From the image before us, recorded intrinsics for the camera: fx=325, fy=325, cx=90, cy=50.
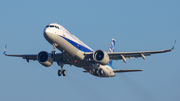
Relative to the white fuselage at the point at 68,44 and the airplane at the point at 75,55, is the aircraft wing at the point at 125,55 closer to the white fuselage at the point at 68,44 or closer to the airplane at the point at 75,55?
the airplane at the point at 75,55

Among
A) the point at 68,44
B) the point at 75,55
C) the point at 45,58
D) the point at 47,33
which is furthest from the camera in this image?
the point at 45,58

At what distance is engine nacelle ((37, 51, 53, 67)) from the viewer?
53.1 metres

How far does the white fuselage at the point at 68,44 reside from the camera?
46406mm

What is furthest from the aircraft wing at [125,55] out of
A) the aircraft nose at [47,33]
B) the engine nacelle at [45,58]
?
the aircraft nose at [47,33]

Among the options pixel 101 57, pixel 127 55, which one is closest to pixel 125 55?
pixel 127 55

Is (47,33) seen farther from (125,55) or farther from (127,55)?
(127,55)

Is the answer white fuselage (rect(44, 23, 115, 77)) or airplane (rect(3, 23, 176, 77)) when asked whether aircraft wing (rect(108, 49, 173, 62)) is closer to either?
airplane (rect(3, 23, 176, 77))

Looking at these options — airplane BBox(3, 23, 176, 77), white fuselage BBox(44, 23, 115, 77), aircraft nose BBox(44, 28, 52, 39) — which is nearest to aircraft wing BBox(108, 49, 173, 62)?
airplane BBox(3, 23, 176, 77)

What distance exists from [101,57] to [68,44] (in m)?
6.02

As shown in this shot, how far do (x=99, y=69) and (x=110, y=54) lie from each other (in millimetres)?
4534

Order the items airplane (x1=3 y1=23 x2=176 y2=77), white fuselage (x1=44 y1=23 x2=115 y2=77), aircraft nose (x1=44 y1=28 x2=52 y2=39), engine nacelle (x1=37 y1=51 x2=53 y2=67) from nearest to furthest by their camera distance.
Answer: aircraft nose (x1=44 y1=28 x2=52 y2=39)
white fuselage (x1=44 y1=23 x2=115 y2=77)
airplane (x1=3 y1=23 x2=176 y2=77)
engine nacelle (x1=37 y1=51 x2=53 y2=67)

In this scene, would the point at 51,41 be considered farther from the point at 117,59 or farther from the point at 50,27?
the point at 117,59

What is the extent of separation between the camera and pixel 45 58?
2116 inches

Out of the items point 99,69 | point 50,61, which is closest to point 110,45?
point 99,69
